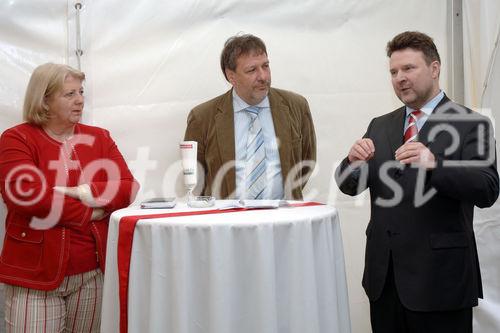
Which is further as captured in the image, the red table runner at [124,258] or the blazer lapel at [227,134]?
the blazer lapel at [227,134]

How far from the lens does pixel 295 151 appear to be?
2.56 metres

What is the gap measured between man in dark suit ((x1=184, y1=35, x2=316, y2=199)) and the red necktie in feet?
2.54

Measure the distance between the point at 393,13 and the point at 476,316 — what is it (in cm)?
167

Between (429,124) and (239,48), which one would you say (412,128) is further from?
(239,48)

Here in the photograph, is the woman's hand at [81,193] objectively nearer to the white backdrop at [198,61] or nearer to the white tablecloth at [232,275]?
the white tablecloth at [232,275]

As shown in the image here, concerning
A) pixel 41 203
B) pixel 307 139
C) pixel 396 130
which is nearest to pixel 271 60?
pixel 307 139

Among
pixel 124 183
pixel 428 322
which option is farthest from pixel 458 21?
pixel 124 183

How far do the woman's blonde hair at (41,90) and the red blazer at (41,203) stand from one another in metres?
0.05

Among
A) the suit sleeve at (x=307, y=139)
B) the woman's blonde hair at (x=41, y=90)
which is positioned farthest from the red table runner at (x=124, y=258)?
the suit sleeve at (x=307, y=139)

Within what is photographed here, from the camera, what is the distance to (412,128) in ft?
5.86

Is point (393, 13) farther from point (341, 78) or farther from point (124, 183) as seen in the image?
point (124, 183)

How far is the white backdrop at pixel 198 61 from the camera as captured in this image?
261 centimetres

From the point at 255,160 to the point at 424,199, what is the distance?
3.10ft

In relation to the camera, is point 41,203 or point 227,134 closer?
point 41,203
